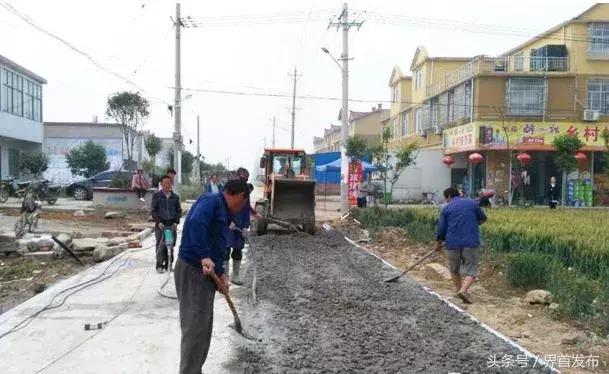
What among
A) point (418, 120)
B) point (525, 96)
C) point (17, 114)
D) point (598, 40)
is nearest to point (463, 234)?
point (525, 96)

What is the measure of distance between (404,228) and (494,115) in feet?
59.0

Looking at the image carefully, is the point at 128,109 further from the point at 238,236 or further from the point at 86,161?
the point at 238,236

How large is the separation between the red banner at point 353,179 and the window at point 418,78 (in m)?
18.7

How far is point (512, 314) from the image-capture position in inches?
317

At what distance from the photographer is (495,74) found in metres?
33.3

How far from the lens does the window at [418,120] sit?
44.0 m

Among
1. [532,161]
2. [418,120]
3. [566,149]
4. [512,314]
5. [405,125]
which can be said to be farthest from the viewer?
[405,125]

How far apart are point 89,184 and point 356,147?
45.5 feet

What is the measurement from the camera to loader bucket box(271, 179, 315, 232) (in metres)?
16.7

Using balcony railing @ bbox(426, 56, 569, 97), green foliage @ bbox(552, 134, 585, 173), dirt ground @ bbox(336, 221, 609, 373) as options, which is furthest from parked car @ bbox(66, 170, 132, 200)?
green foliage @ bbox(552, 134, 585, 173)

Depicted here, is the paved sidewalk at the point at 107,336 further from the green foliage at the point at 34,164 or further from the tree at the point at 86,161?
the tree at the point at 86,161

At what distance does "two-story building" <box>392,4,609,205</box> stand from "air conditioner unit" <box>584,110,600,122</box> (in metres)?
0.05

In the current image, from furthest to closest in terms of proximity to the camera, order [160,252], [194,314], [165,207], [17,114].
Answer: [17,114]
[160,252]
[165,207]
[194,314]

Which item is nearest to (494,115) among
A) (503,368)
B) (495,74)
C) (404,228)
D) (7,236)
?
(495,74)
